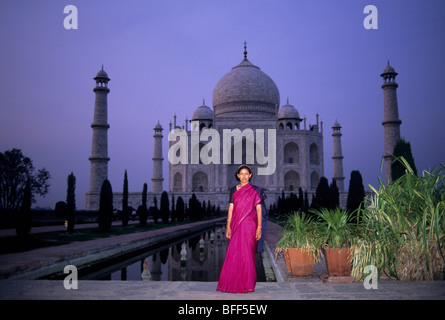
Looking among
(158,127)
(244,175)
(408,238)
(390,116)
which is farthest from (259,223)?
(158,127)

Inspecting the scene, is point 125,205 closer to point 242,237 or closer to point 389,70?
point 242,237

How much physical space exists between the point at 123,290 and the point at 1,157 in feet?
93.4

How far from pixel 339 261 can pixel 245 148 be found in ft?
112

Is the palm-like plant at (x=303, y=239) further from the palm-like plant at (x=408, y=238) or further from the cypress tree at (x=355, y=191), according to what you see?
the cypress tree at (x=355, y=191)

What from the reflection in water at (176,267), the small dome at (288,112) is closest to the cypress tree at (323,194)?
the reflection in water at (176,267)

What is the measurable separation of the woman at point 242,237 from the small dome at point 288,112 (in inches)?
1413

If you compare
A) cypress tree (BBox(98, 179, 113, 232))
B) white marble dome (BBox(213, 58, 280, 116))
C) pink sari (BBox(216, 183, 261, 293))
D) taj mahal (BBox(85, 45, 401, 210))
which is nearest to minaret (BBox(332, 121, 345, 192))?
taj mahal (BBox(85, 45, 401, 210))

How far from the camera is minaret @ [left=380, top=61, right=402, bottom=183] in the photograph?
84.1 feet

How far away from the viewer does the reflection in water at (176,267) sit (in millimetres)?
6156

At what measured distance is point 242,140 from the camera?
3703cm

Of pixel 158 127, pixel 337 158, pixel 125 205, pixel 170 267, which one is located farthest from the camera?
pixel 158 127

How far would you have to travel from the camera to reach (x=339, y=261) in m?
3.97
